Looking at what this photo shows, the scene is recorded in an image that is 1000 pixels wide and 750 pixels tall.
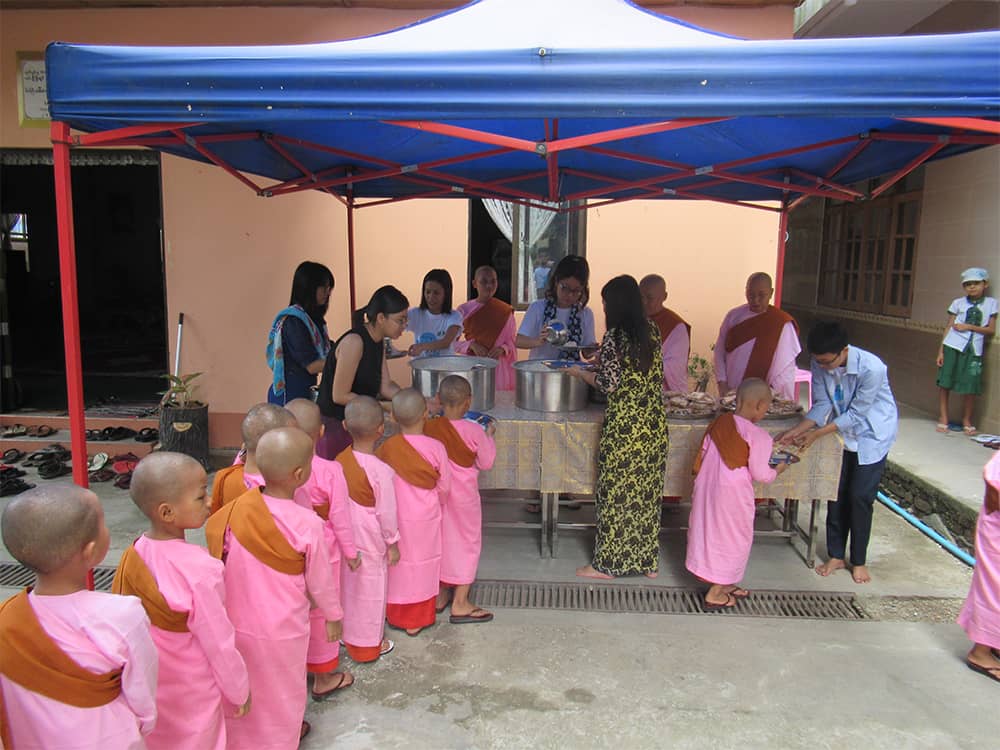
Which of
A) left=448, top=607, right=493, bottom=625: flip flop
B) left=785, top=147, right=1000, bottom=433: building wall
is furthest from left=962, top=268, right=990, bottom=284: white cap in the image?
left=448, top=607, right=493, bottom=625: flip flop

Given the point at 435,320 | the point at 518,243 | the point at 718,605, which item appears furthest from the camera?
the point at 518,243

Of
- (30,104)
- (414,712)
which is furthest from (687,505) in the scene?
(30,104)

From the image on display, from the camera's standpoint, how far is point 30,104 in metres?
5.65

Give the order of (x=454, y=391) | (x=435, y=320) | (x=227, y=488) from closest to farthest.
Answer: (x=227, y=488)
(x=454, y=391)
(x=435, y=320)

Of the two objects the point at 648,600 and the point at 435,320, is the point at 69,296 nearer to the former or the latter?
the point at 435,320

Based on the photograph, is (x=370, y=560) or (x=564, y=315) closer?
(x=370, y=560)

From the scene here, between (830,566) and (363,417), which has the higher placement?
(363,417)

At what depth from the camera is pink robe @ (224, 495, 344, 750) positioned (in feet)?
6.77

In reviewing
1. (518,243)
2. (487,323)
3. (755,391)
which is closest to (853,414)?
(755,391)

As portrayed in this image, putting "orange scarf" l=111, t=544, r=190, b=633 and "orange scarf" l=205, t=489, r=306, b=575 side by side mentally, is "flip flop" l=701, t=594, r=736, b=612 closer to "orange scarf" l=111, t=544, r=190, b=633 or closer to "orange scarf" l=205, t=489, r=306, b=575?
"orange scarf" l=205, t=489, r=306, b=575

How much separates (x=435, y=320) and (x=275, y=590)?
298 cm

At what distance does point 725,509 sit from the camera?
10.7ft

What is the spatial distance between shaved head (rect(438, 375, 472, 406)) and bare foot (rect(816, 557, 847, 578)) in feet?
7.43

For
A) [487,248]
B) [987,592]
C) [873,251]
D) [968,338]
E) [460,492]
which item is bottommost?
[987,592]
